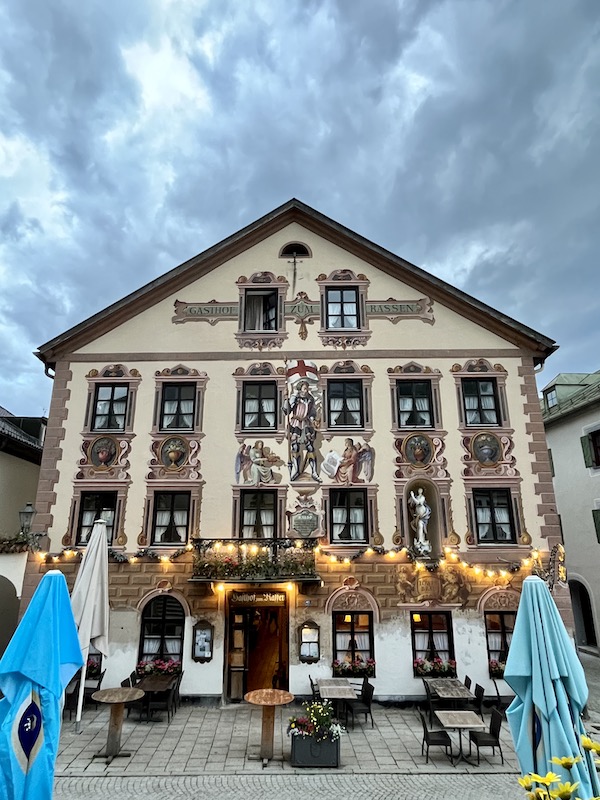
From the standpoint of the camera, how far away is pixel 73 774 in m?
9.92

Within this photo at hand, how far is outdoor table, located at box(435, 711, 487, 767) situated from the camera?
34.2 feet

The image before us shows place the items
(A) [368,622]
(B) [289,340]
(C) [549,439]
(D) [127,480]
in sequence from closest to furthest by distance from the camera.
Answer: (A) [368,622], (D) [127,480], (B) [289,340], (C) [549,439]

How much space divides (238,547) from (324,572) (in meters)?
2.52

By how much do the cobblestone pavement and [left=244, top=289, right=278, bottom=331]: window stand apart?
11.2 meters

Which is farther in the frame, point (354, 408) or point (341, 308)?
point (341, 308)

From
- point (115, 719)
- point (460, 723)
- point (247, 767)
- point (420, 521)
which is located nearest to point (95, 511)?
point (115, 719)

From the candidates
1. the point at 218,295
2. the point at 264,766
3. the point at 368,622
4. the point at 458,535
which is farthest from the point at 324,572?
the point at 218,295

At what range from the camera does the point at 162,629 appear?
15.0 meters

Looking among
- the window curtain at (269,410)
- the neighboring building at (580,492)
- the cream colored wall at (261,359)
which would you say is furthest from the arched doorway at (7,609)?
the neighboring building at (580,492)

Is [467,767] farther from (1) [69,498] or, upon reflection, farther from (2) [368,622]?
(1) [69,498]

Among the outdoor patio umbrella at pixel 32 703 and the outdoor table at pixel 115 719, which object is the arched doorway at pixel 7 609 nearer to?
the outdoor table at pixel 115 719

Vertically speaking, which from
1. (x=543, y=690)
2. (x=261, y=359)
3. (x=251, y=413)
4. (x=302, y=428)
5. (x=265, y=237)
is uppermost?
(x=265, y=237)

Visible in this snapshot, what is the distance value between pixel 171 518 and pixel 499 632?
977cm

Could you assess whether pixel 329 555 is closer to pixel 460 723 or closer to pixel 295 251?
pixel 460 723
